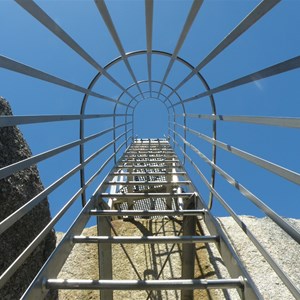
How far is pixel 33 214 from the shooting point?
148 inches

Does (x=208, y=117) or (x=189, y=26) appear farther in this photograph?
(x=208, y=117)

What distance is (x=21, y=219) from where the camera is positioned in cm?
349

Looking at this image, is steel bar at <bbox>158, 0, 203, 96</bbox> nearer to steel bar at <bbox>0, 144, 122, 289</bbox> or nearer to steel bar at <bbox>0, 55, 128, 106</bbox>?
steel bar at <bbox>0, 55, 128, 106</bbox>

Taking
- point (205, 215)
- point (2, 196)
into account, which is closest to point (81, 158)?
point (205, 215)

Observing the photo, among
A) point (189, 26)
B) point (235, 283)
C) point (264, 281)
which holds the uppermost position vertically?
point (189, 26)

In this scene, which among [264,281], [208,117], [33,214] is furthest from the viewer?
[264,281]

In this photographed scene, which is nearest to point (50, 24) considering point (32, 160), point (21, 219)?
point (32, 160)

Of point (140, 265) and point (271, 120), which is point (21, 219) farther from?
point (140, 265)

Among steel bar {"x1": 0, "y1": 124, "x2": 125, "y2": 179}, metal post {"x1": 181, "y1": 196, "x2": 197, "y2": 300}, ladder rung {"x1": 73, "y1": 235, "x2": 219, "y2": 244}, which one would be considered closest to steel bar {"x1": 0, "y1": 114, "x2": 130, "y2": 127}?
steel bar {"x1": 0, "y1": 124, "x2": 125, "y2": 179}

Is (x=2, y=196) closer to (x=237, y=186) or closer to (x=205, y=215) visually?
(x=205, y=215)

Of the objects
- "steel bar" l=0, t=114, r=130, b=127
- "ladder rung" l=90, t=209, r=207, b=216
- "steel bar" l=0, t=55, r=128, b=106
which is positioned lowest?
"ladder rung" l=90, t=209, r=207, b=216

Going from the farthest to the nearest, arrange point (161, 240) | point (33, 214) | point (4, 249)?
point (33, 214) → point (4, 249) → point (161, 240)

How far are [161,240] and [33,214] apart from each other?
2.35 metres

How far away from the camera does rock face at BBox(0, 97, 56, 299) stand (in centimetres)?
315
